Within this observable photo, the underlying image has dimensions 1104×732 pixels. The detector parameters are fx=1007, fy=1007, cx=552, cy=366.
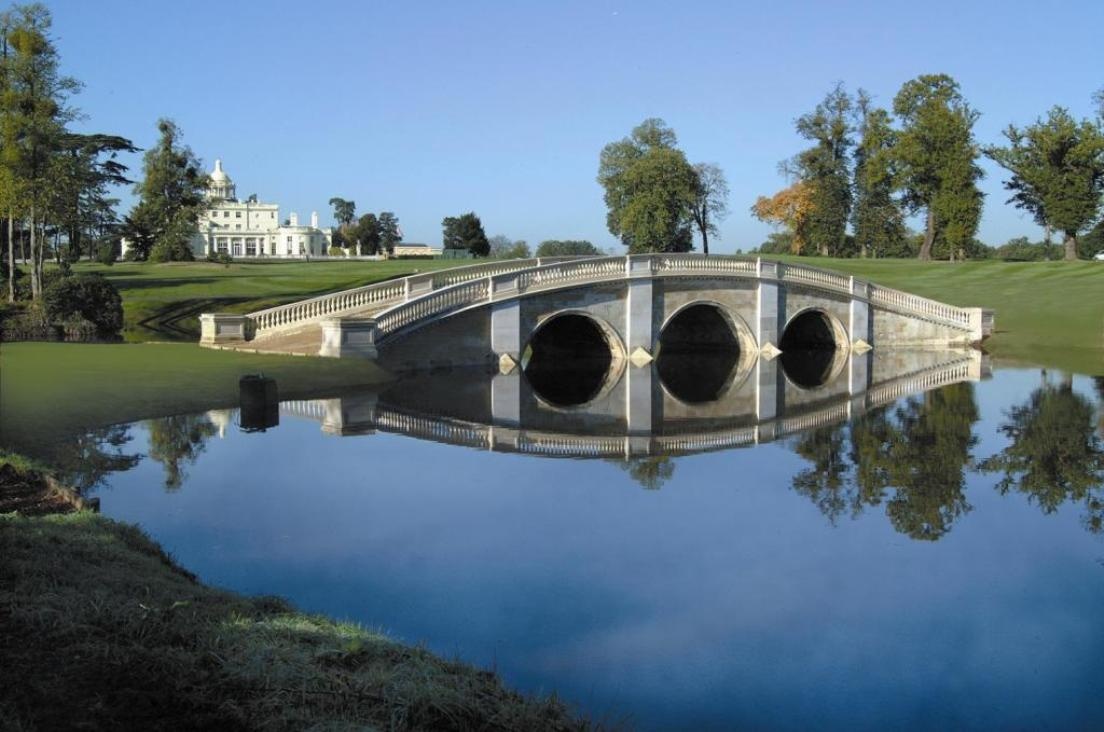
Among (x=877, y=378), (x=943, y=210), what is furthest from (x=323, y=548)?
(x=943, y=210)

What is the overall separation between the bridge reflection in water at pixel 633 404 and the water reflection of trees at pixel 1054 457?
399cm

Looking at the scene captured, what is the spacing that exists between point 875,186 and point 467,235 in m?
48.5

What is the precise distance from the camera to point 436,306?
31562mm

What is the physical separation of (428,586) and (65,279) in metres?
34.0

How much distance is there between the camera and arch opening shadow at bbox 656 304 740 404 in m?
32.9

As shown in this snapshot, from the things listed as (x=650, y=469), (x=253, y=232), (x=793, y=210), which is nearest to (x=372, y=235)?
(x=253, y=232)

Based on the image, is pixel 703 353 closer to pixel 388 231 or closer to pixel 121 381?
pixel 121 381

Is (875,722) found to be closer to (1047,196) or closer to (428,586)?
(428,586)

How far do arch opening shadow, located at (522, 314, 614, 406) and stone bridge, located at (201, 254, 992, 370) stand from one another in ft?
0.31

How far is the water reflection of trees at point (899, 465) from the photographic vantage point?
14.4 m

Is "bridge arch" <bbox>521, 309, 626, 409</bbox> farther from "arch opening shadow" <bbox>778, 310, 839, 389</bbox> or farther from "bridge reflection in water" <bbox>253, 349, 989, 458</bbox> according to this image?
"arch opening shadow" <bbox>778, 310, 839, 389</bbox>

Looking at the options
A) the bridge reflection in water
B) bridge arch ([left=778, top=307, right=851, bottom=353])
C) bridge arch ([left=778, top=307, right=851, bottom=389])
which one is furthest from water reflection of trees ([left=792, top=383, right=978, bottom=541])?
bridge arch ([left=778, top=307, right=851, bottom=353])

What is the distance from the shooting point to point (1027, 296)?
5250 cm

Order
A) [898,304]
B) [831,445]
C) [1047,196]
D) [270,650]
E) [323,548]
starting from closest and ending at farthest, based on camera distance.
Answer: [270,650] < [323,548] < [831,445] < [898,304] < [1047,196]
